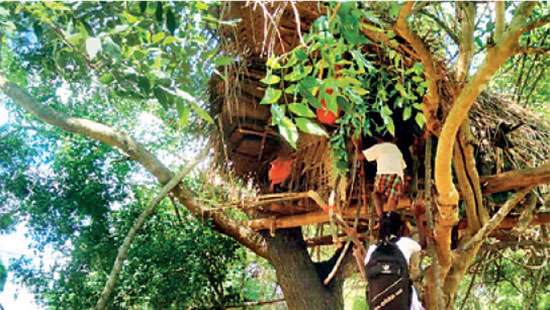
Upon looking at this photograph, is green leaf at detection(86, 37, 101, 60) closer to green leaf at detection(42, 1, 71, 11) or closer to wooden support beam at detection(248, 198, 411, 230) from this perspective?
green leaf at detection(42, 1, 71, 11)

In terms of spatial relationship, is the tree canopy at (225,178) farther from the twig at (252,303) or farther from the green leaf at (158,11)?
the green leaf at (158,11)

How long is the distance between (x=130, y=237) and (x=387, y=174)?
1.87 meters

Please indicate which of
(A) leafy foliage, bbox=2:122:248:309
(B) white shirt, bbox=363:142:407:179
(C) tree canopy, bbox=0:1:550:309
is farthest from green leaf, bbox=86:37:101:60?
(A) leafy foliage, bbox=2:122:248:309

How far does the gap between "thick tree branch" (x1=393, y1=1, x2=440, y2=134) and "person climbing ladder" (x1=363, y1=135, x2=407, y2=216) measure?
55 centimetres

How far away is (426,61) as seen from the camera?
2787 millimetres

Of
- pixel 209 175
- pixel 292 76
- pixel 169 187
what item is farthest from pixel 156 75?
pixel 209 175

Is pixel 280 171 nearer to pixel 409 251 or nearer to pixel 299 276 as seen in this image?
pixel 299 276

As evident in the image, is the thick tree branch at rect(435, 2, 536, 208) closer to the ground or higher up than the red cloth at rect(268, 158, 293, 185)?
closer to the ground

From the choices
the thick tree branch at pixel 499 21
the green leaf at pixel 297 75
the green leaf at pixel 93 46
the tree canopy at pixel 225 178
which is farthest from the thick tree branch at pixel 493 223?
the green leaf at pixel 93 46

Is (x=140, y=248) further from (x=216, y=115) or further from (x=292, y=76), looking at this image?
(x=292, y=76)

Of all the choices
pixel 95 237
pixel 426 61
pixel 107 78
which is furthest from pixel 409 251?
pixel 95 237

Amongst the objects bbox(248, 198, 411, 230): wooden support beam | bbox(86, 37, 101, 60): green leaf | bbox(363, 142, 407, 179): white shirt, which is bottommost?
bbox(86, 37, 101, 60): green leaf

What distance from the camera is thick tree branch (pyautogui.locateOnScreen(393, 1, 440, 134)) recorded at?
2.47m

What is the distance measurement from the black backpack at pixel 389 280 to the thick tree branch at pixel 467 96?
423mm
